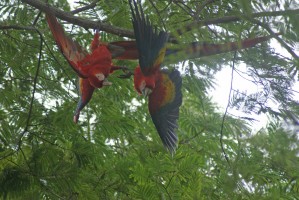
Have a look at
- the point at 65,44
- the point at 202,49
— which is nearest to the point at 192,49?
the point at 202,49

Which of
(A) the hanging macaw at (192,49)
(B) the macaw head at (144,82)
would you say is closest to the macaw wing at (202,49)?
(A) the hanging macaw at (192,49)

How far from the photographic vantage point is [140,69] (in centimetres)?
180

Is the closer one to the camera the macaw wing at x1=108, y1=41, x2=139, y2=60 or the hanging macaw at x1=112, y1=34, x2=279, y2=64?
the hanging macaw at x1=112, y1=34, x2=279, y2=64

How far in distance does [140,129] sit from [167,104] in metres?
1.61

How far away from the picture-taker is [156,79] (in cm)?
187

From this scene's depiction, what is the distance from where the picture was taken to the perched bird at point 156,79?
66.7 inches

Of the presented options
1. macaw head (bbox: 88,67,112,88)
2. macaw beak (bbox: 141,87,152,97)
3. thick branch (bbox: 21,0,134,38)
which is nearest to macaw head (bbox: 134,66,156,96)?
macaw beak (bbox: 141,87,152,97)

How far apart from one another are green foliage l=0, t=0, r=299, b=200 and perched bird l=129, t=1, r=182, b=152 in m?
0.09

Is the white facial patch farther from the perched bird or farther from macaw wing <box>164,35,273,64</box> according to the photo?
macaw wing <box>164,35,273,64</box>

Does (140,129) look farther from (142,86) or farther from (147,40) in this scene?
(147,40)

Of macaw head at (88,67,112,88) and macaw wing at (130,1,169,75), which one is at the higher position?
macaw wing at (130,1,169,75)

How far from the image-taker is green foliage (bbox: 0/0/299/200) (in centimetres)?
159

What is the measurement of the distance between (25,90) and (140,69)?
5.53 ft

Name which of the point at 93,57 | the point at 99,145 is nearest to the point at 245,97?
the point at 93,57
